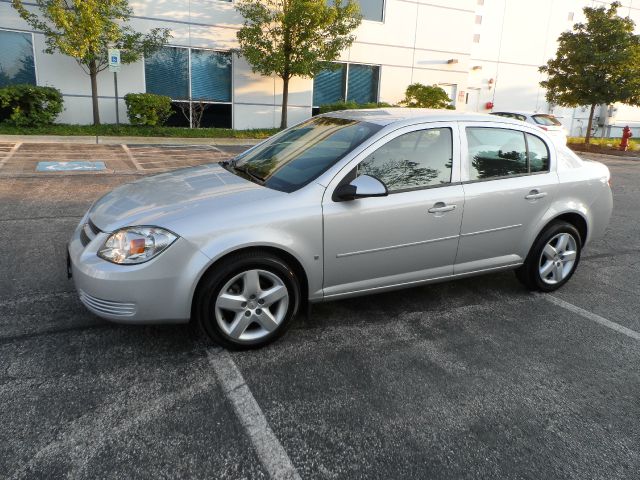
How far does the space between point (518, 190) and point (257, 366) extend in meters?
2.56

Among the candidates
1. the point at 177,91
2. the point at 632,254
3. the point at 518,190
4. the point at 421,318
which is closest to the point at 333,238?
the point at 421,318

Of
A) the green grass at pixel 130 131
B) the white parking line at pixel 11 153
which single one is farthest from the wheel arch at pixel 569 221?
the green grass at pixel 130 131

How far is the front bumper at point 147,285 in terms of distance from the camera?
9.75ft

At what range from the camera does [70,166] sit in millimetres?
10266

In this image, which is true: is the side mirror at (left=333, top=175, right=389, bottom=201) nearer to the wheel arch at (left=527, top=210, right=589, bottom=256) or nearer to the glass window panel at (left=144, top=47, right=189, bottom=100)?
the wheel arch at (left=527, top=210, right=589, bottom=256)

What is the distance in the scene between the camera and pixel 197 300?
10.2 feet

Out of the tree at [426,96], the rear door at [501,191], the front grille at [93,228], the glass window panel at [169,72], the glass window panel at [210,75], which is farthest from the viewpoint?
the tree at [426,96]

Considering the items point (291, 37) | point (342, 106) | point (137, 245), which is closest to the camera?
point (137, 245)

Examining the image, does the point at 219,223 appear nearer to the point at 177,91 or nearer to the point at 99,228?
the point at 99,228

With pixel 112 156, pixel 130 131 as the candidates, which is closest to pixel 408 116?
pixel 112 156

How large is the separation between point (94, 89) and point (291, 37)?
6.17 metres

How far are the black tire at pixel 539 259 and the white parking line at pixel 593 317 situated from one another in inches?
4.7

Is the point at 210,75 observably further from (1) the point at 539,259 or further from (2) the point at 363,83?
(1) the point at 539,259

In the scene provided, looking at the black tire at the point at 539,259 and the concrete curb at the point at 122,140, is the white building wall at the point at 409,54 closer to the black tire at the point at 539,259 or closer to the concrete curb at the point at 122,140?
the concrete curb at the point at 122,140
